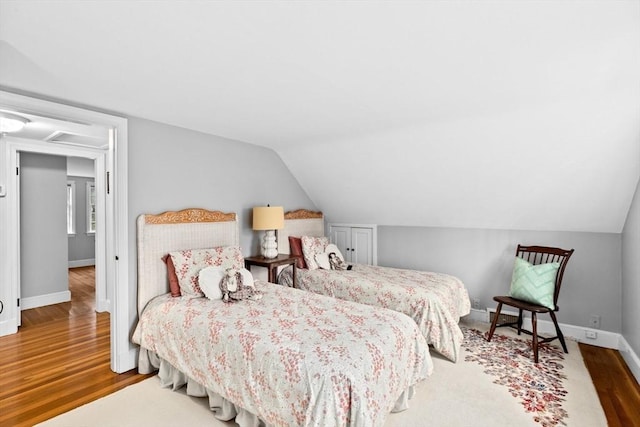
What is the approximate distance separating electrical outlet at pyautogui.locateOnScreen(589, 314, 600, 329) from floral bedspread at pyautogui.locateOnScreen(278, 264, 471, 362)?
119cm

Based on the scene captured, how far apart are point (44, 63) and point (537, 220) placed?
443cm

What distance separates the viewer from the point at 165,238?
9.84 feet

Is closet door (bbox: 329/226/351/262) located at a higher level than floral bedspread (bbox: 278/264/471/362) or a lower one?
higher

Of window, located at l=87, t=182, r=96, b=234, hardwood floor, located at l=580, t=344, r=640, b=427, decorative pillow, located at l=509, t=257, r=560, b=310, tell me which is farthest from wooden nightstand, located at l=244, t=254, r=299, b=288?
window, located at l=87, t=182, r=96, b=234

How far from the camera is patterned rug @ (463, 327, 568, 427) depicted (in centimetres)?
220

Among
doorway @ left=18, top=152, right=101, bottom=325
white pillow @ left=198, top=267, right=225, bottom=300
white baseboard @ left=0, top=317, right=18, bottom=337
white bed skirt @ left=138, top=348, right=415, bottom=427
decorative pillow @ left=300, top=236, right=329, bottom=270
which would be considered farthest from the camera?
doorway @ left=18, top=152, right=101, bottom=325

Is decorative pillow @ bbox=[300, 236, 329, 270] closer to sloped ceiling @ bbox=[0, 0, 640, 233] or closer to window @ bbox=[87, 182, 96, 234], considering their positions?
sloped ceiling @ bbox=[0, 0, 640, 233]

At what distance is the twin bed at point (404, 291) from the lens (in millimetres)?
2898

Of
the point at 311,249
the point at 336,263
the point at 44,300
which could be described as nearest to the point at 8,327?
the point at 44,300

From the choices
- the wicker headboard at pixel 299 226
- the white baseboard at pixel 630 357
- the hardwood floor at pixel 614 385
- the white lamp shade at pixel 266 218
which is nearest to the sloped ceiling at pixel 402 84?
the white lamp shade at pixel 266 218

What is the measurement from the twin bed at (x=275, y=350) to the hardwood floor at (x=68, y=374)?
0.45 meters

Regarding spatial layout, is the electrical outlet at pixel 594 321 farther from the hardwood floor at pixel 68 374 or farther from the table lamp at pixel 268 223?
the table lamp at pixel 268 223

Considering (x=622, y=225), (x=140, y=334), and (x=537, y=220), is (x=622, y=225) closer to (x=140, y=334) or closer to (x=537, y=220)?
(x=537, y=220)

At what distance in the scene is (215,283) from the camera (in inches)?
108
